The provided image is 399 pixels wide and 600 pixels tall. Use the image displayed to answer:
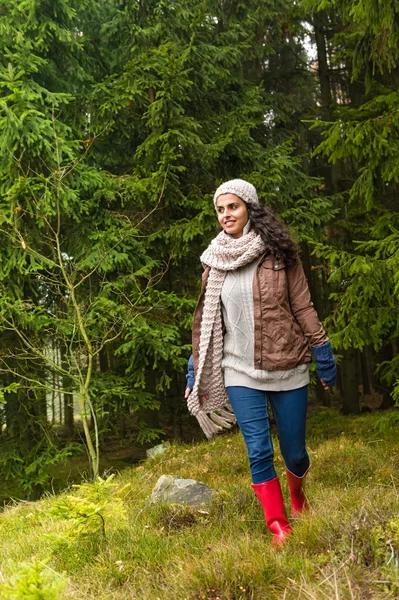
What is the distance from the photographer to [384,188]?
6.69m

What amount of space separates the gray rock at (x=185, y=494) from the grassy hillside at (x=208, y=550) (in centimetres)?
15

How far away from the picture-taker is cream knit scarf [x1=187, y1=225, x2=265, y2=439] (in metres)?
3.84

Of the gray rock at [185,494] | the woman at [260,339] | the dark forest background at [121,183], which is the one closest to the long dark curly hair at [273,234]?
the woman at [260,339]

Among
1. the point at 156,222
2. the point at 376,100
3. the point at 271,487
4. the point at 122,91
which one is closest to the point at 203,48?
the point at 122,91

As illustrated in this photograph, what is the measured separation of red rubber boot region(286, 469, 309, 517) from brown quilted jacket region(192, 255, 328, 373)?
2.69 feet

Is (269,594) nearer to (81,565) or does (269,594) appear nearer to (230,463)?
(81,565)

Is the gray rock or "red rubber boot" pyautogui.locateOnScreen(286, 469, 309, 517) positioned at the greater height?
"red rubber boot" pyautogui.locateOnScreen(286, 469, 309, 517)

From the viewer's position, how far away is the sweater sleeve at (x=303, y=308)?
149 inches

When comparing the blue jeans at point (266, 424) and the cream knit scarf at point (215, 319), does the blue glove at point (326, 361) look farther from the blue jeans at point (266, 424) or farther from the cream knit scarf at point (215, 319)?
the cream knit scarf at point (215, 319)

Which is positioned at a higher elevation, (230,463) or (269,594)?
(269,594)

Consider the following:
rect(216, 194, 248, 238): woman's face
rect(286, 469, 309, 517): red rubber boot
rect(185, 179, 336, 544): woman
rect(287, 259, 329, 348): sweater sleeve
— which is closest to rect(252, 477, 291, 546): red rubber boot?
rect(185, 179, 336, 544): woman

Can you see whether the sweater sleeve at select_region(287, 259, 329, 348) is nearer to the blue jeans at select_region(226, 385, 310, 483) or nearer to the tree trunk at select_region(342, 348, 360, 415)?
the blue jeans at select_region(226, 385, 310, 483)

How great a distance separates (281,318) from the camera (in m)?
3.76

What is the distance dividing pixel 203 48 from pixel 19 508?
8045mm
